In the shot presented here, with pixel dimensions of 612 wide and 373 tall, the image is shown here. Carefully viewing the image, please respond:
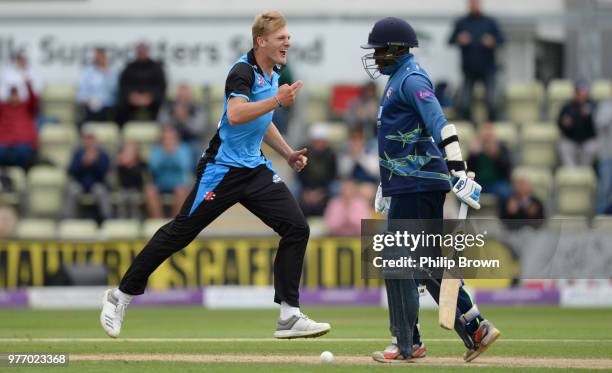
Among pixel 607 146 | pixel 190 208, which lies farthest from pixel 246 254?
pixel 190 208

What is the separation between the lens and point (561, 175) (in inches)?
658

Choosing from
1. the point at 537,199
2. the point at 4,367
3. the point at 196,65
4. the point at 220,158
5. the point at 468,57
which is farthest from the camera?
the point at 196,65

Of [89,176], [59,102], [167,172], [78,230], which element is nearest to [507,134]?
[167,172]

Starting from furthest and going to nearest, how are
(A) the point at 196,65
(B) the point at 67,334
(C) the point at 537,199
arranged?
1. (A) the point at 196,65
2. (C) the point at 537,199
3. (B) the point at 67,334

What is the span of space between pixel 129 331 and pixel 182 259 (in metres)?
4.91

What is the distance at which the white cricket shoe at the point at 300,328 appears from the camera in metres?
8.42

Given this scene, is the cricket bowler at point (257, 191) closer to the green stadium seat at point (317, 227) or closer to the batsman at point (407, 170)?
the batsman at point (407, 170)

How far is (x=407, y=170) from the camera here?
312 inches

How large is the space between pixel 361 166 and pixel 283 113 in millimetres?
1594

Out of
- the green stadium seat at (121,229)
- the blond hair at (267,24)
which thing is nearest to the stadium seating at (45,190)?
the green stadium seat at (121,229)

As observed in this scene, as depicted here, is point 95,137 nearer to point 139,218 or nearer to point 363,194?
point 139,218

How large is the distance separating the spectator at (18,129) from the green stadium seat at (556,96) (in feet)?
21.9

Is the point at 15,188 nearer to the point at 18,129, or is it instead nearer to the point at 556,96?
the point at 18,129

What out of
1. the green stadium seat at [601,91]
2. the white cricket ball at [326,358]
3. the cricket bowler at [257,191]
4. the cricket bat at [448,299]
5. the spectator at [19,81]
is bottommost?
the green stadium seat at [601,91]
